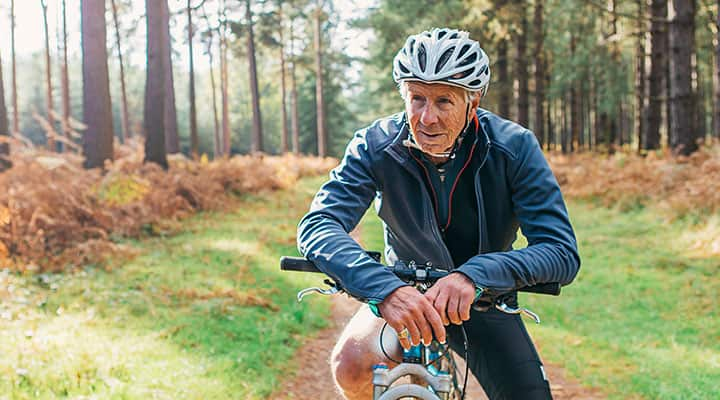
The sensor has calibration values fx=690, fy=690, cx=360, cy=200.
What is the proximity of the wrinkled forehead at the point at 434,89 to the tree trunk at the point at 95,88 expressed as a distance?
12366 millimetres

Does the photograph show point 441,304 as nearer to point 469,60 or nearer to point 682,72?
point 469,60

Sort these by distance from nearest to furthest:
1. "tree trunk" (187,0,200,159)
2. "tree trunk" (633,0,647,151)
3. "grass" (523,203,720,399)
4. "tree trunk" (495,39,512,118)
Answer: "grass" (523,203,720,399)
"tree trunk" (633,0,647,151)
"tree trunk" (495,39,512,118)
"tree trunk" (187,0,200,159)

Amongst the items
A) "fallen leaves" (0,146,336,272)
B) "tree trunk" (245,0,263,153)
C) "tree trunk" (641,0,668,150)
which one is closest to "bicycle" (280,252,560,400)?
"fallen leaves" (0,146,336,272)

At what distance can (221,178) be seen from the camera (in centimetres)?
1880

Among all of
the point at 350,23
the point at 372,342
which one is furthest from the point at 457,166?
the point at 350,23

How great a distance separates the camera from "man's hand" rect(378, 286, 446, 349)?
2275mm

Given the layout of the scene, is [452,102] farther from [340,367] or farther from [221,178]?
[221,178]

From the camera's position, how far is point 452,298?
7.62 feet

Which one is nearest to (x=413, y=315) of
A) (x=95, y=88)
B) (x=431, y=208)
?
(x=431, y=208)

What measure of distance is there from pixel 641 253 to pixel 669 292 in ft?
8.20

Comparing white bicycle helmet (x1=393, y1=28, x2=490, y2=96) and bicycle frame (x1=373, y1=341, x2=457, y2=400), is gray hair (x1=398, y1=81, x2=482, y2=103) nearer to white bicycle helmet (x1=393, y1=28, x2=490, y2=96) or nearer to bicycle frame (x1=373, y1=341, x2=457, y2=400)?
white bicycle helmet (x1=393, y1=28, x2=490, y2=96)

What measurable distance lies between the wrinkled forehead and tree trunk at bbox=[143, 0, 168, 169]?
1464 centimetres

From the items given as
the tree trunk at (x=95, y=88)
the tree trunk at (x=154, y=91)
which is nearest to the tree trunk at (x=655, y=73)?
the tree trunk at (x=154, y=91)

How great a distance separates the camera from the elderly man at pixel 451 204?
265 centimetres
